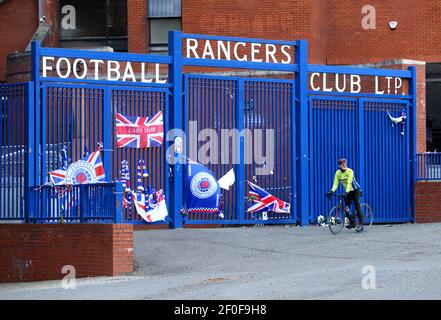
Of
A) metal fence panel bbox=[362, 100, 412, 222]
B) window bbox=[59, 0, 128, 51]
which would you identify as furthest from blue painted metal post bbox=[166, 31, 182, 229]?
window bbox=[59, 0, 128, 51]

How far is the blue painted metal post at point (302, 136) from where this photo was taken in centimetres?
2409

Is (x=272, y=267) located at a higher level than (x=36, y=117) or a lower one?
lower

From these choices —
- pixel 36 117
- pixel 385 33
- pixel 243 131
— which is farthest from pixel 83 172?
pixel 385 33

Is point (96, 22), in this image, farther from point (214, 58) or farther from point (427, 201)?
point (427, 201)

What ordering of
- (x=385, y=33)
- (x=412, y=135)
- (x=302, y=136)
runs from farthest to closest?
(x=385, y=33) < (x=412, y=135) < (x=302, y=136)

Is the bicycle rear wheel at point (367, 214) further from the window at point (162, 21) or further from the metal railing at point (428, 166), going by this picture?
the window at point (162, 21)

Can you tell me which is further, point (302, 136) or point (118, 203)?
point (302, 136)

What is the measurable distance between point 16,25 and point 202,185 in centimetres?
1753

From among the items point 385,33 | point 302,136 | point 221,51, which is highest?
point 385,33

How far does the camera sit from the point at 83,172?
2111 centimetres

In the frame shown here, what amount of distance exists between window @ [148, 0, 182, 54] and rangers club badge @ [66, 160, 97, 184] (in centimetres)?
1388

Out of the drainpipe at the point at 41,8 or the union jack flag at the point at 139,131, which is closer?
the union jack flag at the point at 139,131

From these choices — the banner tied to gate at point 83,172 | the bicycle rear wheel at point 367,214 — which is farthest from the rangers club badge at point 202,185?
the bicycle rear wheel at point 367,214

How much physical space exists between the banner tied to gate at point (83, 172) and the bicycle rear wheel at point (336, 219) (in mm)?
4883
